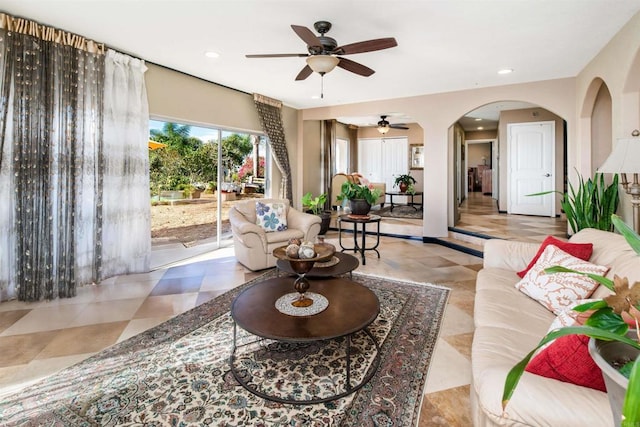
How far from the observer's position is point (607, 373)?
A: 0.72 meters

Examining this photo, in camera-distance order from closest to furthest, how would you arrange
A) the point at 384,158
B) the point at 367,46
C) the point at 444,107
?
the point at 367,46
the point at 444,107
the point at 384,158

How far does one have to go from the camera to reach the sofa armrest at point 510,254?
269 centimetres

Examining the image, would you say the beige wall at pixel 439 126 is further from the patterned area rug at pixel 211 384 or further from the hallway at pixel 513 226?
the patterned area rug at pixel 211 384

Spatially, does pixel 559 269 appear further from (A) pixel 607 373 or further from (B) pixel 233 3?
(B) pixel 233 3

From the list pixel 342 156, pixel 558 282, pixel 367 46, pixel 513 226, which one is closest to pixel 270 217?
pixel 367 46

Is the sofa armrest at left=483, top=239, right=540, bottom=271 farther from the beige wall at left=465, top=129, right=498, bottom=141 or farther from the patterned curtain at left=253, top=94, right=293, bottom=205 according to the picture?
the beige wall at left=465, top=129, right=498, bottom=141

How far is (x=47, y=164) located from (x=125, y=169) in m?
0.78

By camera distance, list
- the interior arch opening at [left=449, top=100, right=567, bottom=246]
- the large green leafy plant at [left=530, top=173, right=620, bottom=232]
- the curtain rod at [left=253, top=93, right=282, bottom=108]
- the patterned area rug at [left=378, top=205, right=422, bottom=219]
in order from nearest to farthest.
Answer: the large green leafy plant at [left=530, top=173, right=620, bottom=232], the curtain rod at [left=253, top=93, right=282, bottom=108], the interior arch opening at [left=449, top=100, right=567, bottom=246], the patterned area rug at [left=378, top=205, right=422, bottom=219]

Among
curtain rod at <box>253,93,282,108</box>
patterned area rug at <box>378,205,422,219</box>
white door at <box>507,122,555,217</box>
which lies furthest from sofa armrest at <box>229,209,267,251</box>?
white door at <box>507,122,555,217</box>

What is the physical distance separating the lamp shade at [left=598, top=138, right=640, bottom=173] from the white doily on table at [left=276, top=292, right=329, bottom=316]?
2563mm

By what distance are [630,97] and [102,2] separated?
16.6 ft

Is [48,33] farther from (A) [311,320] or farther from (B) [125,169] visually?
(A) [311,320]

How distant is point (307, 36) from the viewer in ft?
8.96

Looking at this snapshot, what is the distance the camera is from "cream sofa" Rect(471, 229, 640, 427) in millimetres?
1032
